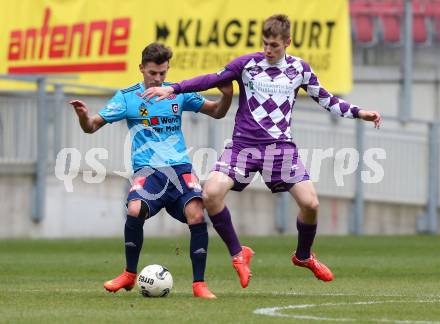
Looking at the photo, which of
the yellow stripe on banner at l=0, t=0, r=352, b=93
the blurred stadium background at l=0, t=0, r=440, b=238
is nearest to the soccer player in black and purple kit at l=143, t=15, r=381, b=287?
the blurred stadium background at l=0, t=0, r=440, b=238

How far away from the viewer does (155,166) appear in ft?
33.7

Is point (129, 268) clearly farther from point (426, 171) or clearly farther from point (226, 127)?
point (426, 171)

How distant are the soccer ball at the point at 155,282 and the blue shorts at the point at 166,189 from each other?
421mm

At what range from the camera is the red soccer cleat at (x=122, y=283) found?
1025cm

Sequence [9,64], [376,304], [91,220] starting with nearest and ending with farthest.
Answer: [376,304] < [91,220] < [9,64]

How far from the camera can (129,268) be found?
10367 millimetres

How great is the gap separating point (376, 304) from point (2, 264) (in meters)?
5.93

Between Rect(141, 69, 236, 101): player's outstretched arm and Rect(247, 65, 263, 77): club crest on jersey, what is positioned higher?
Rect(247, 65, 263, 77): club crest on jersey

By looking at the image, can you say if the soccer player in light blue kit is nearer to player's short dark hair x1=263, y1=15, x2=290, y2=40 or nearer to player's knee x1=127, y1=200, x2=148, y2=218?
player's knee x1=127, y1=200, x2=148, y2=218

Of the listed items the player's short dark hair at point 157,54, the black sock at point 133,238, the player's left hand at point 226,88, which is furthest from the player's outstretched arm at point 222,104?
the black sock at point 133,238

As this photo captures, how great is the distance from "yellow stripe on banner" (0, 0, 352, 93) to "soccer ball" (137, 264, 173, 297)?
39.0ft

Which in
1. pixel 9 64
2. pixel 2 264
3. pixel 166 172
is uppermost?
pixel 9 64

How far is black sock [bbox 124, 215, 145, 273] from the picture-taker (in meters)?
10.2

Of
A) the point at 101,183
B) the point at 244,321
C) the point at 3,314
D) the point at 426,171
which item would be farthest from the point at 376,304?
the point at 426,171
